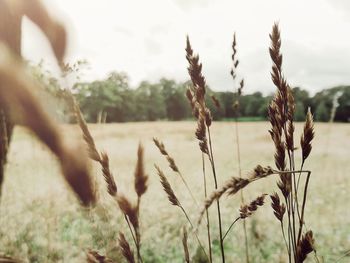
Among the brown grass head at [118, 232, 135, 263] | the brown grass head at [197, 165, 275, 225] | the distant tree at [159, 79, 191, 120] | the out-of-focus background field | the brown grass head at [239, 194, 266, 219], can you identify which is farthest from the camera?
the distant tree at [159, 79, 191, 120]

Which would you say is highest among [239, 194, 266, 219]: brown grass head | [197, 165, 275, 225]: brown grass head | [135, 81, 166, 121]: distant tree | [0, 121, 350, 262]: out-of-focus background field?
[135, 81, 166, 121]: distant tree

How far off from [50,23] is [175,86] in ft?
258

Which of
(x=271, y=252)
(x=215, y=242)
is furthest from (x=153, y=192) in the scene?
(x=271, y=252)

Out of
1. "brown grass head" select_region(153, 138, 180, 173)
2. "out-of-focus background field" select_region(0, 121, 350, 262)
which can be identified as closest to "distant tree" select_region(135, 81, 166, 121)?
"out-of-focus background field" select_region(0, 121, 350, 262)

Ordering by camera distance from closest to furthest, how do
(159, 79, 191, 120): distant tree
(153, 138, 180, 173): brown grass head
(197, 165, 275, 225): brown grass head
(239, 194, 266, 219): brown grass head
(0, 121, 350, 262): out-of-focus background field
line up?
(197, 165, 275, 225): brown grass head < (239, 194, 266, 219): brown grass head < (153, 138, 180, 173): brown grass head < (0, 121, 350, 262): out-of-focus background field < (159, 79, 191, 120): distant tree

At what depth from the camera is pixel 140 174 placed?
0.67m

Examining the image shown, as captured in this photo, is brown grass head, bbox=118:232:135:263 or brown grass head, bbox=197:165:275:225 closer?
brown grass head, bbox=197:165:275:225

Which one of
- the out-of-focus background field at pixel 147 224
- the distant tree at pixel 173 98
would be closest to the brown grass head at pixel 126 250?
the out-of-focus background field at pixel 147 224

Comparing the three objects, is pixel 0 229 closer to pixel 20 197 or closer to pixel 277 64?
pixel 20 197

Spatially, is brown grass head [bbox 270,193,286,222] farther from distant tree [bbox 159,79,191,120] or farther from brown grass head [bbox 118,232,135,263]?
distant tree [bbox 159,79,191,120]

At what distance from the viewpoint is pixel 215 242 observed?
5.05 m

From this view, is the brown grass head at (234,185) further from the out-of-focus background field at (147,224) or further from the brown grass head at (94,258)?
the out-of-focus background field at (147,224)

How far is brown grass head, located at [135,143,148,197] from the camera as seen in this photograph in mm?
657

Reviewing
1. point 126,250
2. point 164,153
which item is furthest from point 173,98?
point 126,250
